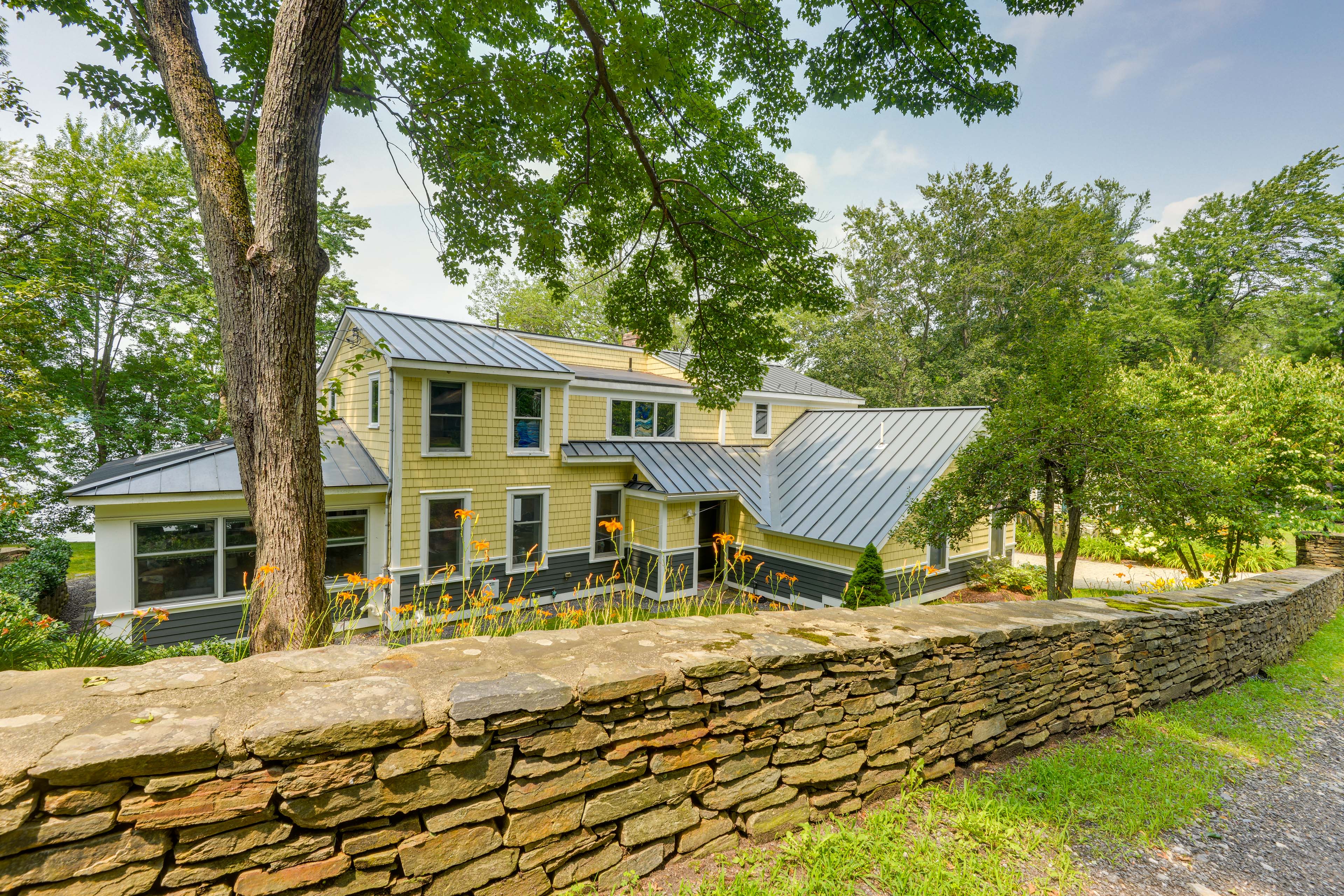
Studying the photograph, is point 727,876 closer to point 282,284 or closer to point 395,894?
point 395,894

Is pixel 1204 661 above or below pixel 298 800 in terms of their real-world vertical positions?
below

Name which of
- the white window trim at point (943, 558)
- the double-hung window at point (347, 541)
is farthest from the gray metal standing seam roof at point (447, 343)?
the white window trim at point (943, 558)

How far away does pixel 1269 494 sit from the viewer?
9.01 m

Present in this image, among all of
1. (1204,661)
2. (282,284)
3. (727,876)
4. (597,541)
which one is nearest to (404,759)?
(727,876)

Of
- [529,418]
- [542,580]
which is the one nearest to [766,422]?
[529,418]

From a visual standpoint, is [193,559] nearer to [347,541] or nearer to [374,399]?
[347,541]

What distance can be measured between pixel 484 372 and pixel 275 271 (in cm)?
646

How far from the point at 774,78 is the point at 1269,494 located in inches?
441

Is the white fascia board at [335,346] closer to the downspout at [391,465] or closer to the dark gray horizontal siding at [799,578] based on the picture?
the downspout at [391,465]

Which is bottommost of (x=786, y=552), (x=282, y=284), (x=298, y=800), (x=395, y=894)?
(x=786, y=552)

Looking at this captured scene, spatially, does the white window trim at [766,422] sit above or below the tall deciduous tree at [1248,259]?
below

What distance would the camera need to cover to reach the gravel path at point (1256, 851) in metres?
2.44

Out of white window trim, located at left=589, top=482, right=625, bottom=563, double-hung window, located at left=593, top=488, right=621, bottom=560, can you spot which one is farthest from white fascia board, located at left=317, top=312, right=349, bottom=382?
double-hung window, located at left=593, top=488, right=621, bottom=560

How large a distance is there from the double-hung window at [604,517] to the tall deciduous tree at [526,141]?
212 inches
